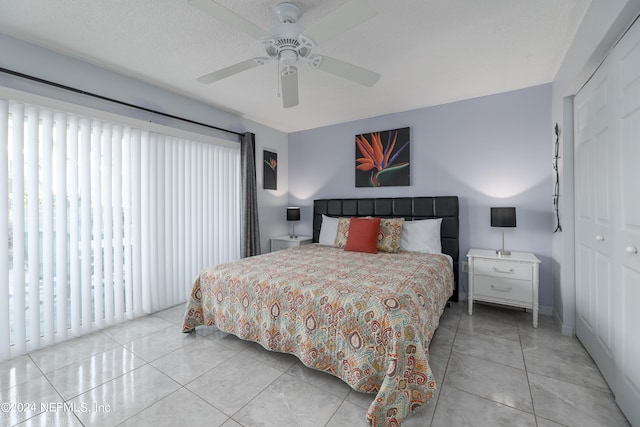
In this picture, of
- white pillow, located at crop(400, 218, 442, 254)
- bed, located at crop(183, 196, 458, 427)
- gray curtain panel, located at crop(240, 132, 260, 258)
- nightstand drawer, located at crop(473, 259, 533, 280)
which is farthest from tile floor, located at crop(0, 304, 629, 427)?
gray curtain panel, located at crop(240, 132, 260, 258)

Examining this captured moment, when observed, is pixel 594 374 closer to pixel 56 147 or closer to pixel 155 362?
pixel 155 362

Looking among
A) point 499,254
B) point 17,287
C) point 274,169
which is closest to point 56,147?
point 17,287

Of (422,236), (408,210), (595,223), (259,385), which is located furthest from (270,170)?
(595,223)

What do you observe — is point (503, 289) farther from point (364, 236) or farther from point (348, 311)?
point (348, 311)

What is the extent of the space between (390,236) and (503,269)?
1.16 meters

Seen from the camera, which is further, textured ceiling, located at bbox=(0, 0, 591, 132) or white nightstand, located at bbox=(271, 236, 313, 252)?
white nightstand, located at bbox=(271, 236, 313, 252)

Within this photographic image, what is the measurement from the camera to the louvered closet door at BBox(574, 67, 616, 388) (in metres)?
1.70

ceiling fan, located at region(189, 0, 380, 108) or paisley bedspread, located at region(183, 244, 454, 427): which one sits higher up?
ceiling fan, located at region(189, 0, 380, 108)

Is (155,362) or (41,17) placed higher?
(41,17)

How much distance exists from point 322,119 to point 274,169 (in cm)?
116

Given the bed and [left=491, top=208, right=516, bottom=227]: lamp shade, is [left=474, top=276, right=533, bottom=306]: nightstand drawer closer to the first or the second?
the bed

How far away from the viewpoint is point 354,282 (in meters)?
1.94

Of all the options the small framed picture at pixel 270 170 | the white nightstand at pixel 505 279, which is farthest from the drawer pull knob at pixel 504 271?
the small framed picture at pixel 270 170

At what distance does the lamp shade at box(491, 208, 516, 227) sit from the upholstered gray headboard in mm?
472
